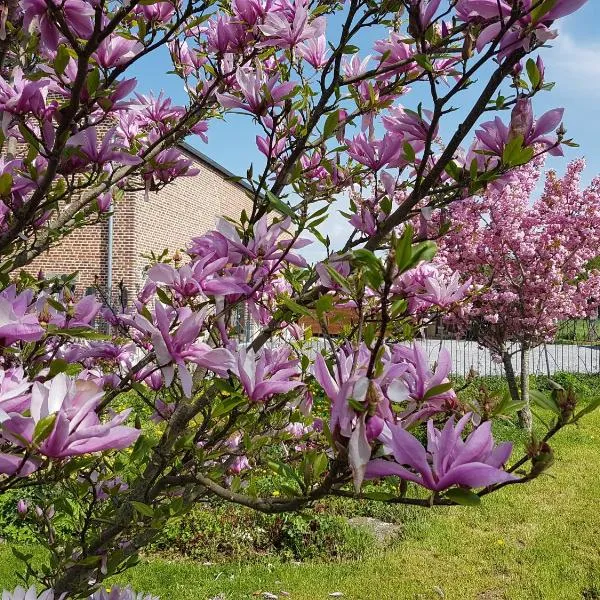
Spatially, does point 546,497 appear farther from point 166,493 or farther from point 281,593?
point 166,493

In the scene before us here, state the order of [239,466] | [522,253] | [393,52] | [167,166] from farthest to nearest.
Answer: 1. [522,253]
2. [239,466]
3. [167,166]
4. [393,52]

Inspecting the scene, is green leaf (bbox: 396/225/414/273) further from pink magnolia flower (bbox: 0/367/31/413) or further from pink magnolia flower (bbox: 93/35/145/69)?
pink magnolia flower (bbox: 93/35/145/69)

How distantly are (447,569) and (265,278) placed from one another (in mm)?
3994

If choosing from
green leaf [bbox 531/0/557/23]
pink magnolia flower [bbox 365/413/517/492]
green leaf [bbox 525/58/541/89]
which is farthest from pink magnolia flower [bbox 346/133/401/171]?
pink magnolia flower [bbox 365/413/517/492]

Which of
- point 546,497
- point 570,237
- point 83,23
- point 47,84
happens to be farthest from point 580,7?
point 570,237

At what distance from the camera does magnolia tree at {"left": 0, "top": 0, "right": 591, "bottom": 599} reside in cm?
89

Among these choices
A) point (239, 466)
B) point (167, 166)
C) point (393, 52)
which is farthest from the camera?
point (239, 466)

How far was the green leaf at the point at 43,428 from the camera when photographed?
851 millimetres

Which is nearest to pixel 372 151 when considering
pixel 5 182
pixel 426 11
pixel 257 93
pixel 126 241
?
pixel 257 93

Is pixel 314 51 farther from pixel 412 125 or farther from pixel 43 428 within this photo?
pixel 43 428

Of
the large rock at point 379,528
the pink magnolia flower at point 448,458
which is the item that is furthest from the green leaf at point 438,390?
the large rock at point 379,528

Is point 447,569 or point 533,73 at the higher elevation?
point 533,73

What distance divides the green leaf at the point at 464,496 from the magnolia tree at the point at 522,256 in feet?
29.2

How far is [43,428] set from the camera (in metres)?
0.86
